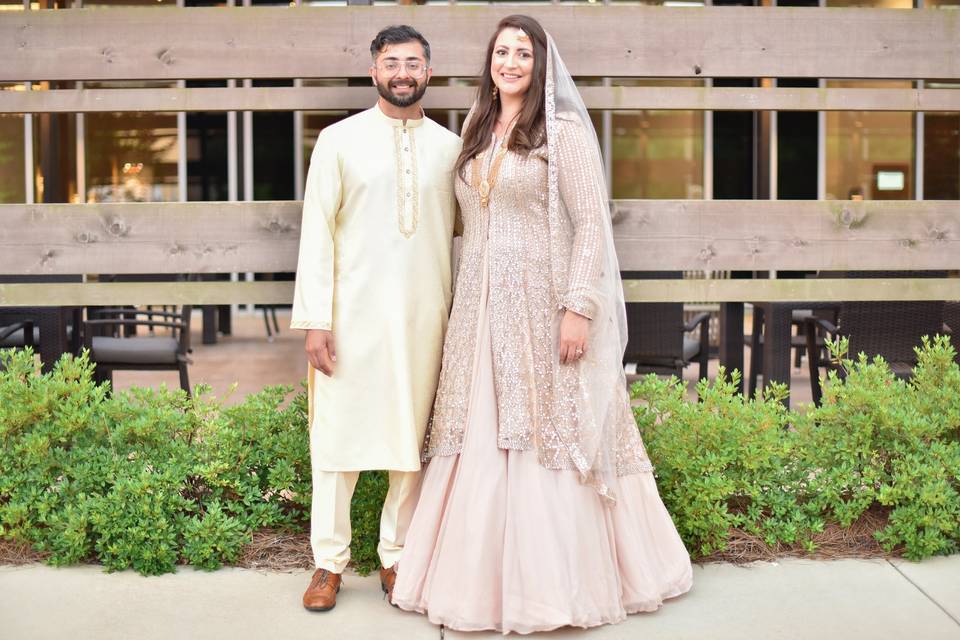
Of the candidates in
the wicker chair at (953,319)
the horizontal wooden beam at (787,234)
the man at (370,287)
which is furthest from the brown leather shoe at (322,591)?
the wicker chair at (953,319)

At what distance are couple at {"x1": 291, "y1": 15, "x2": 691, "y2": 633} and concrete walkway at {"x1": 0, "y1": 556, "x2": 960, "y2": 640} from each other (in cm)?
9

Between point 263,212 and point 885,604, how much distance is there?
8.74 feet

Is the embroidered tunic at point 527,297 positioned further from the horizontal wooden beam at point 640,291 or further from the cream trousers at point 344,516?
the horizontal wooden beam at point 640,291

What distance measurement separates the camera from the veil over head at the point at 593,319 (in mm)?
3027

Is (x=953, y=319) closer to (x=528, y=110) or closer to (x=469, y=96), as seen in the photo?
(x=469, y=96)

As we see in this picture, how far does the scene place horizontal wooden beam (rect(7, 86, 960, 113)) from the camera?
3957 mm

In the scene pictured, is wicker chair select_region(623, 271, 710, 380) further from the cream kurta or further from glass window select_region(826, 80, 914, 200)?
glass window select_region(826, 80, 914, 200)

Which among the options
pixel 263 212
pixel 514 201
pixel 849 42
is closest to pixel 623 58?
pixel 849 42

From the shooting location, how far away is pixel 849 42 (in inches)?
161

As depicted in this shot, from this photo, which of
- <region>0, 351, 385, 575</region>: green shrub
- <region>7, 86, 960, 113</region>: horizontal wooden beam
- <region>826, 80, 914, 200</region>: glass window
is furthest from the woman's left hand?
<region>826, 80, 914, 200</region>: glass window

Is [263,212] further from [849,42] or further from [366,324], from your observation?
[849,42]

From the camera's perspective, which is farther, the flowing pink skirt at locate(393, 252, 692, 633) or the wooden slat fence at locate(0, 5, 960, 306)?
the wooden slat fence at locate(0, 5, 960, 306)

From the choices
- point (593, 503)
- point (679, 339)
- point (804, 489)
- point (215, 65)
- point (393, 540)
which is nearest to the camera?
point (593, 503)

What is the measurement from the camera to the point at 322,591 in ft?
10.2
